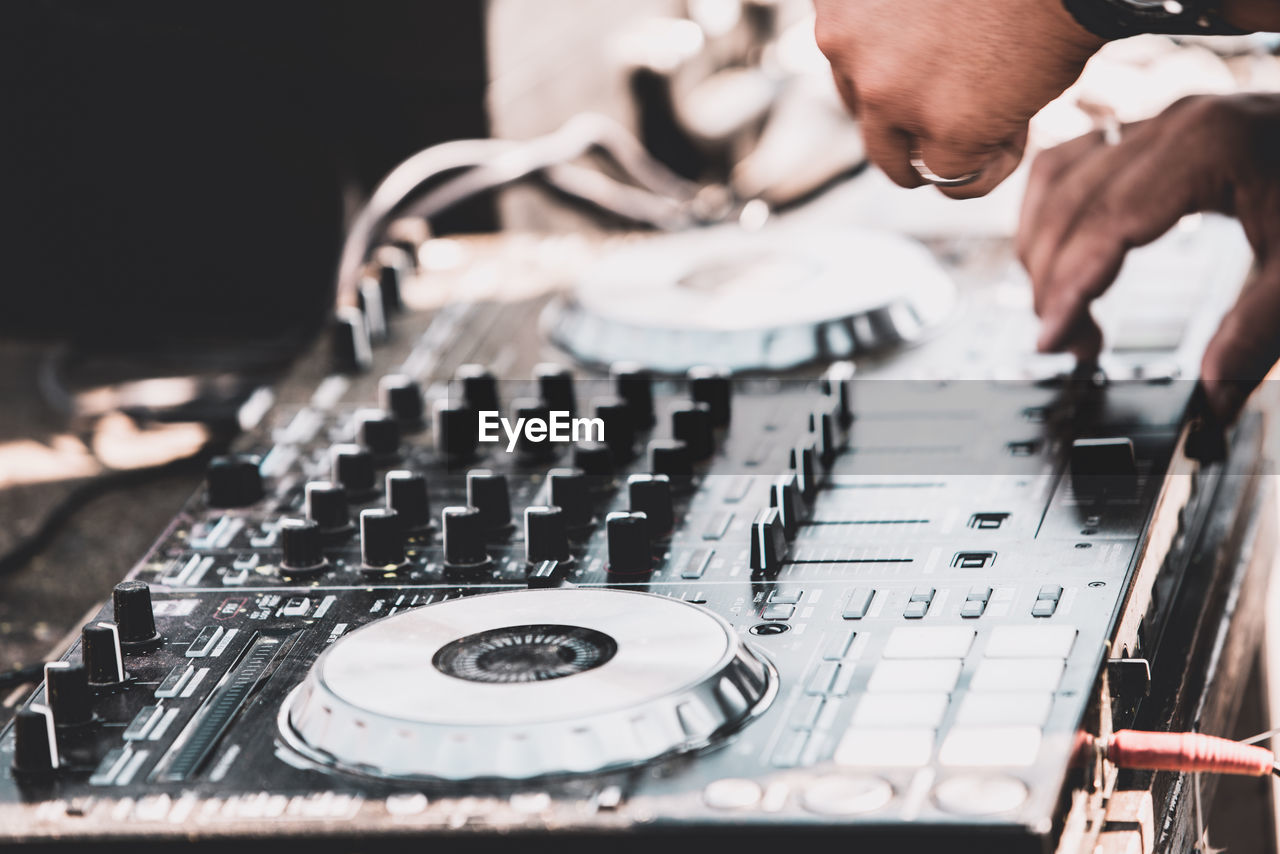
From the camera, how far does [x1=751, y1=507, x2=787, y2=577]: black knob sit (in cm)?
89

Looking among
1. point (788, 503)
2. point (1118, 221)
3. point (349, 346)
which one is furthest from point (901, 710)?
point (349, 346)

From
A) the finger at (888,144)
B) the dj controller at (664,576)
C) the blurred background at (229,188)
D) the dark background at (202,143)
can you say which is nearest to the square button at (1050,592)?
the dj controller at (664,576)

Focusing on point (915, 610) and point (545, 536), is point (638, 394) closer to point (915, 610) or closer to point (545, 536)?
point (545, 536)

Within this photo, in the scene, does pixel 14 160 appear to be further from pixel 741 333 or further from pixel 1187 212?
pixel 1187 212

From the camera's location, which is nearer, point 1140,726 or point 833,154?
point 1140,726

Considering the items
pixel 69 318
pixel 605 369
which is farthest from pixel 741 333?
pixel 69 318

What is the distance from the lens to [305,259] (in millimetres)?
1642

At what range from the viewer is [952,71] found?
0.96 meters

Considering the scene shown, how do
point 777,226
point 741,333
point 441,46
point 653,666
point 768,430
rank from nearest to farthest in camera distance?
point 653,666
point 768,430
point 741,333
point 777,226
point 441,46

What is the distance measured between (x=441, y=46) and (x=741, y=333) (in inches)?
22.9

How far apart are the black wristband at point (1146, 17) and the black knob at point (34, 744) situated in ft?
2.05

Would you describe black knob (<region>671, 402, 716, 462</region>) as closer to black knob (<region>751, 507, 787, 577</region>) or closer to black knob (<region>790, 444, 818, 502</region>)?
black knob (<region>790, 444, 818, 502</region>)

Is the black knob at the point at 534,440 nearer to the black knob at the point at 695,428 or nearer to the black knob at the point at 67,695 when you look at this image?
the black knob at the point at 695,428

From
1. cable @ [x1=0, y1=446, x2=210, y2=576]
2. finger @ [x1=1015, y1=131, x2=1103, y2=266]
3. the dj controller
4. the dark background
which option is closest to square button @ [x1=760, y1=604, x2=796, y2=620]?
the dj controller
